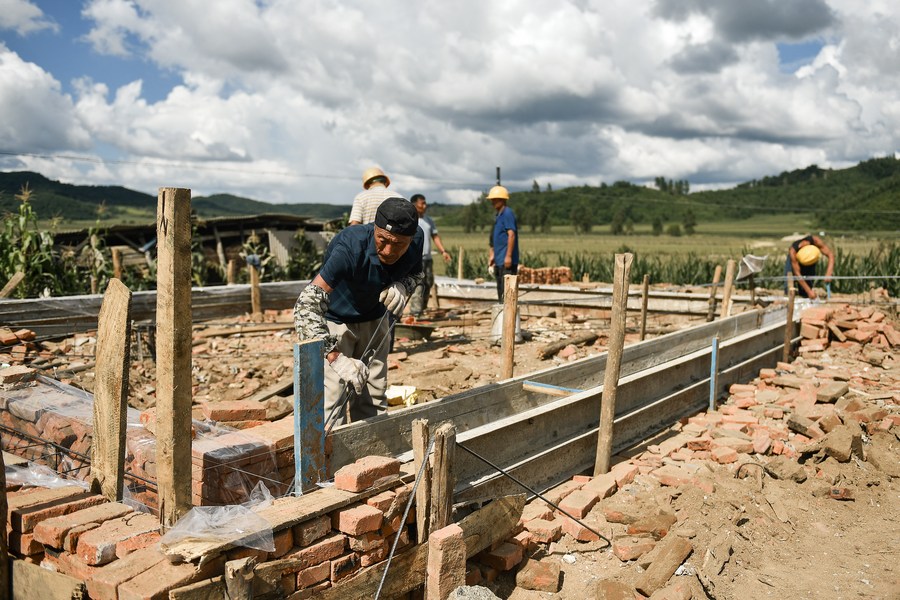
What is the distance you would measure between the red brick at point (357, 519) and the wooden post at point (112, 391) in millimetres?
1070

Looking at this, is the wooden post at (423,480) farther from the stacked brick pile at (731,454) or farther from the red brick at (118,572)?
the red brick at (118,572)

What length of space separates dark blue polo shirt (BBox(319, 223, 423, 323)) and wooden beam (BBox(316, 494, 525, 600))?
4.89ft

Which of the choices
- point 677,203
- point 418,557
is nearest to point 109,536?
point 418,557


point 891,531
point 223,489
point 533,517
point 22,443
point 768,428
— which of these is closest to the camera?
point 223,489

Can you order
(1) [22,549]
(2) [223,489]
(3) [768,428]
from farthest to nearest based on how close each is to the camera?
(3) [768,428] < (2) [223,489] < (1) [22,549]

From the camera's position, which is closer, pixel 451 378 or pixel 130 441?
pixel 130 441

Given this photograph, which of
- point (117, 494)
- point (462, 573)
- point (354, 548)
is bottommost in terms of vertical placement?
point (462, 573)

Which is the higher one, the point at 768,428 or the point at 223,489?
the point at 223,489

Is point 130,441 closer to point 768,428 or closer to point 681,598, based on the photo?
point 681,598

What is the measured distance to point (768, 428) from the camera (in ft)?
22.0

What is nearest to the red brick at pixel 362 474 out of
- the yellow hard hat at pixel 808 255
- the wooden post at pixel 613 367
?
the wooden post at pixel 613 367

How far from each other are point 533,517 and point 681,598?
1.18 m

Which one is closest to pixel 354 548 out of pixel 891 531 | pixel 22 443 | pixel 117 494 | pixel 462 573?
pixel 462 573

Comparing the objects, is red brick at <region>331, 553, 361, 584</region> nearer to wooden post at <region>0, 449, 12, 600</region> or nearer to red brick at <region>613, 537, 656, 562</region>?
wooden post at <region>0, 449, 12, 600</region>
